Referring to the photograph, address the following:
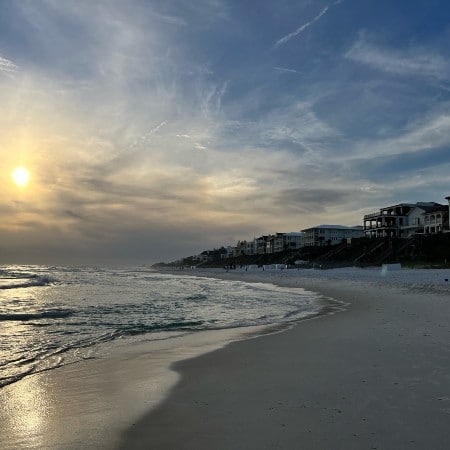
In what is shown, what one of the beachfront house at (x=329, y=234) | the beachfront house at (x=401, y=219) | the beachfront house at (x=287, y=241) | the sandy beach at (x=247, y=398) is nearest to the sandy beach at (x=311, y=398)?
the sandy beach at (x=247, y=398)

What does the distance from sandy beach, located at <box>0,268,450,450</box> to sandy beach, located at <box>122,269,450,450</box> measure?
0.05ft

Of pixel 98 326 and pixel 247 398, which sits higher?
pixel 247 398

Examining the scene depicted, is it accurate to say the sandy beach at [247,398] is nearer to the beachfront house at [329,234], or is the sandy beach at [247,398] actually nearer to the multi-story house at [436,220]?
the multi-story house at [436,220]

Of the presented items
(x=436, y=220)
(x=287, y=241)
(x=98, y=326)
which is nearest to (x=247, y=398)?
(x=98, y=326)

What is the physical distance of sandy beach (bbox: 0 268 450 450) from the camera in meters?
4.36

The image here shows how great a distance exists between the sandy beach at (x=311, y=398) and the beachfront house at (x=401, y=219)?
94.9 m

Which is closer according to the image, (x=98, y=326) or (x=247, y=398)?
(x=247, y=398)

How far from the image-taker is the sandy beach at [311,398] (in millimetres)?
4293

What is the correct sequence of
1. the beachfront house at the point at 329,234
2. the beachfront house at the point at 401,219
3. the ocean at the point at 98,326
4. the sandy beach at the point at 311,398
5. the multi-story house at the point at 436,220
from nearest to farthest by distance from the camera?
the sandy beach at the point at 311,398
the ocean at the point at 98,326
the multi-story house at the point at 436,220
the beachfront house at the point at 401,219
the beachfront house at the point at 329,234

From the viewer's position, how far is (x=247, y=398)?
5.77 meters

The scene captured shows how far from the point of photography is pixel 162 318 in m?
16.2

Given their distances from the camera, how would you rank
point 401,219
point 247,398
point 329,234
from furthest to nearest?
A: point 329,234 < point 401,219 < point 247,398

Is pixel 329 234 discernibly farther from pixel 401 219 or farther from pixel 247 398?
pixel 247 398

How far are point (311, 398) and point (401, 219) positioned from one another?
105m
